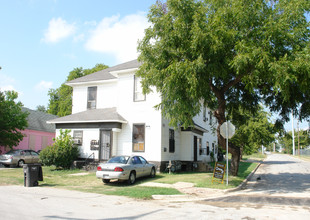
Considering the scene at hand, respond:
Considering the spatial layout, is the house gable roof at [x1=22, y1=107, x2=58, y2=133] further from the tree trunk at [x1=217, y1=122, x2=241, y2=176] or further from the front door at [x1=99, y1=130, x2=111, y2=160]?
the tree trunk at [x1=217, y1=122, x2=241, y2=176]

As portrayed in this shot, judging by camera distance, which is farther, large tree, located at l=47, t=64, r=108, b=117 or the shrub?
large tree, located at l=47, t=64, r=108, b=117

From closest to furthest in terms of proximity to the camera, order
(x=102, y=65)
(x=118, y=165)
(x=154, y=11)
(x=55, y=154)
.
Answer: (x=118, y=165) < (x=154, y=11) < (x=55, y=154) < (x=102, y=65)

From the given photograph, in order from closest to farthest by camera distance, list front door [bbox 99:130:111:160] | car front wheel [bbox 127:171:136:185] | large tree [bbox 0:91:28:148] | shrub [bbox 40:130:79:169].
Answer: car front wheel [bbox 127:171:136:185] < shrub [bbox 40:130:79:169] < front door [bbox 99:130:111:160] < large tree [bbox 0:91:28:148]

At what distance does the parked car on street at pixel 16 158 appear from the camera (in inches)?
821

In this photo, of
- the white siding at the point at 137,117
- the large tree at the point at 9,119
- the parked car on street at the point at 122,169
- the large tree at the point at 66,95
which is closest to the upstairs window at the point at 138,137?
the white siding at the point at 137,117

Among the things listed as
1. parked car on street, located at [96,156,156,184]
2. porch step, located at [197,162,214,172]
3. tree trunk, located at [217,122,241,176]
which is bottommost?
porch step, located at [197,162,214,172]

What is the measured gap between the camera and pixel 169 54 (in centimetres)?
1265

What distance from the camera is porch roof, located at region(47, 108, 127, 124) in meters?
18.3

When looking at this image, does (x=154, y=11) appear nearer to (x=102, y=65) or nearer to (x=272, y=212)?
(x=272, y=212)

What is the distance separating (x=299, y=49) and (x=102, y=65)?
33530 millimetres

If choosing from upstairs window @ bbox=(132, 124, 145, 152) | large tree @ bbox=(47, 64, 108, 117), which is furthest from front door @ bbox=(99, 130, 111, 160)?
large tree @ bbox=(47, 64, 108, 117)

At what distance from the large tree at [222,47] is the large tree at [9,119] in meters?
16.8

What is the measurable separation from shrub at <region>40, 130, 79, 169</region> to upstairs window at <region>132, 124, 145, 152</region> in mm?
4552

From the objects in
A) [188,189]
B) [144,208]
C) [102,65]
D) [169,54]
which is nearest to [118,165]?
[188,189]
